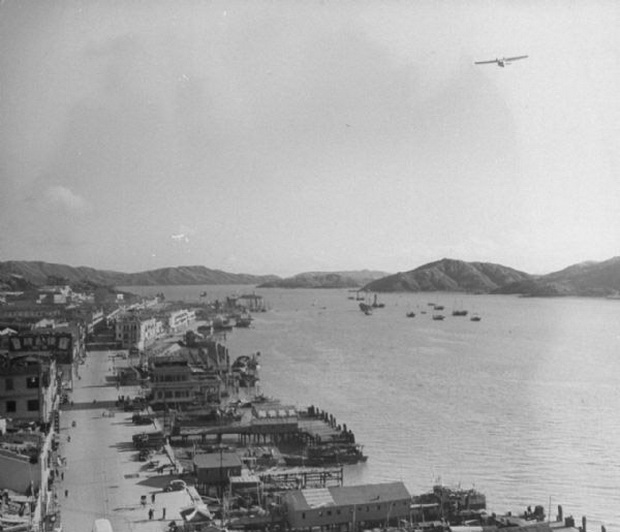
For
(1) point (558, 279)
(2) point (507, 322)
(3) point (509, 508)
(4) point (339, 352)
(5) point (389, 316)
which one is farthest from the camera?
(1) point (558, 279)

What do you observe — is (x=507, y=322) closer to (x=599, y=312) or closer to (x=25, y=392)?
(x=599, y=312)

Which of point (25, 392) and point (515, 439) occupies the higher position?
point (25, 392)

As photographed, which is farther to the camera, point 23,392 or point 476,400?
point 476,400

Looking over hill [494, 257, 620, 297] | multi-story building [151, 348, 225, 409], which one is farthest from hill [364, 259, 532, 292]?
multi-story building [151, 348, 225, 409]

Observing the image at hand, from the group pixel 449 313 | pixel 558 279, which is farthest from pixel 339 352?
pixel 558 279

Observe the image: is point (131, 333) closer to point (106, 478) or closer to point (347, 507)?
point (106, 478)

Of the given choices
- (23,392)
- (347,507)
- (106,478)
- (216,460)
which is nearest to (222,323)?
(23,392)

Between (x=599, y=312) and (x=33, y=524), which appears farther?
(x=599, y=312)
